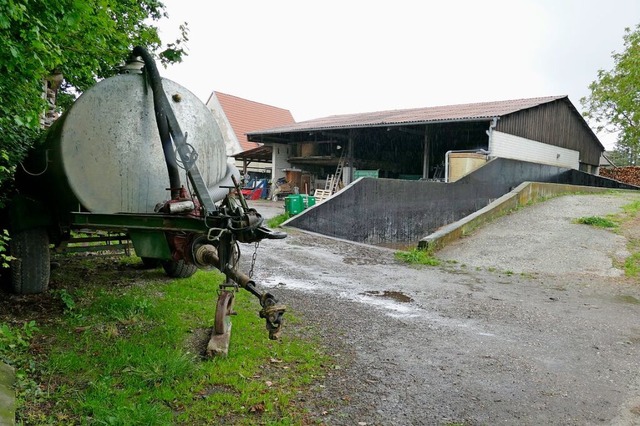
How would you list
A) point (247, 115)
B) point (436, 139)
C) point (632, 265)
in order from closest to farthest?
point (632, 265) → point (436, 139) → point (247, 115)

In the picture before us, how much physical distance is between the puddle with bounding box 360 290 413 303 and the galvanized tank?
3.42 m

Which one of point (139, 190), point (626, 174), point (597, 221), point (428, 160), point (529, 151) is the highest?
point (529, 151)

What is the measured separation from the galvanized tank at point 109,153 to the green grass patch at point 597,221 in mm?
12067

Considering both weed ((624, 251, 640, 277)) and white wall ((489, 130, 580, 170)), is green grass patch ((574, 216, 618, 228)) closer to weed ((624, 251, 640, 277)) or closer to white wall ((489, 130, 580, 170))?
weed ((624, 251, 640, 277))

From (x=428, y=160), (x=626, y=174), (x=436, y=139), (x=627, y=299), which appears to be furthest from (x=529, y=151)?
(x=627, y=299)

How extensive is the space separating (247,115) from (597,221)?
87.8ft

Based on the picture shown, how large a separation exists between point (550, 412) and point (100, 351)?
3.51 meters

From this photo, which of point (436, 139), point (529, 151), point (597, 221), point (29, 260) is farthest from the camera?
point (436, 139)

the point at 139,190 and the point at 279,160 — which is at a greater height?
the point at 279,160

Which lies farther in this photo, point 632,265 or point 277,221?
point 277,221

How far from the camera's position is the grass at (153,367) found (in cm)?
286

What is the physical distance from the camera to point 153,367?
3354 millimetres

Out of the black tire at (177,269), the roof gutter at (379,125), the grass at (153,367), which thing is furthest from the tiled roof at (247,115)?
the grass at (153,367)

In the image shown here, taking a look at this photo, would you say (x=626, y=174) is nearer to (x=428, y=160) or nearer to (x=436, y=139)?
(x=436, y=139)
